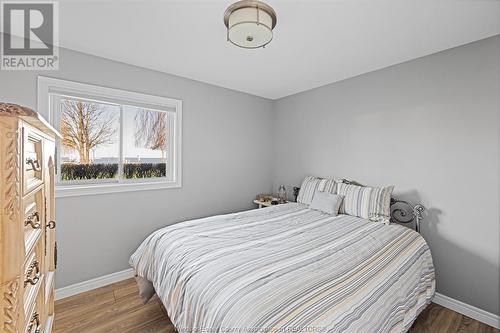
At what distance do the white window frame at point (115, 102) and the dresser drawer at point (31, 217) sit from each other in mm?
1674

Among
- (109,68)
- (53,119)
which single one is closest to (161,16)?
(109,68)

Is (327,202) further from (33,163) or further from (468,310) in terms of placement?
(33,163)

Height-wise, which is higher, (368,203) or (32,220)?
(32,220)

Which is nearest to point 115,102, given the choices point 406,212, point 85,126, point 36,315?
point 85,126

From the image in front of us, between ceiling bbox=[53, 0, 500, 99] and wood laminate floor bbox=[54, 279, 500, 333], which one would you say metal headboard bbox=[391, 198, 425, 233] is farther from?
ceiling bbox=[53, 0, 500, 99]

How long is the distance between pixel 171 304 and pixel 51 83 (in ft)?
7.63

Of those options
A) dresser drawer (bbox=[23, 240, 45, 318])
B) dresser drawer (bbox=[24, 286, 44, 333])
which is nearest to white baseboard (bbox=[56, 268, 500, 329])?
dresser drawer (bbox=[24, 286, 44, 333])

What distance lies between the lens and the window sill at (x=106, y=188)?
231 cm

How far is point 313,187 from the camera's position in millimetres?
3123

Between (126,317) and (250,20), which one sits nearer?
(250,20)

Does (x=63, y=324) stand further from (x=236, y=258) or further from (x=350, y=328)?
(x=350, y=328)

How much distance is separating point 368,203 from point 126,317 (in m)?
2.60

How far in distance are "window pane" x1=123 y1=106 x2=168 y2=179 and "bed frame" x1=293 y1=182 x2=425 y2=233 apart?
287 centimetres

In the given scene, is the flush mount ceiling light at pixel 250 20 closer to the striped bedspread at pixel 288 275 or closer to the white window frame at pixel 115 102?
the striped bedspread at pixel 288 275
